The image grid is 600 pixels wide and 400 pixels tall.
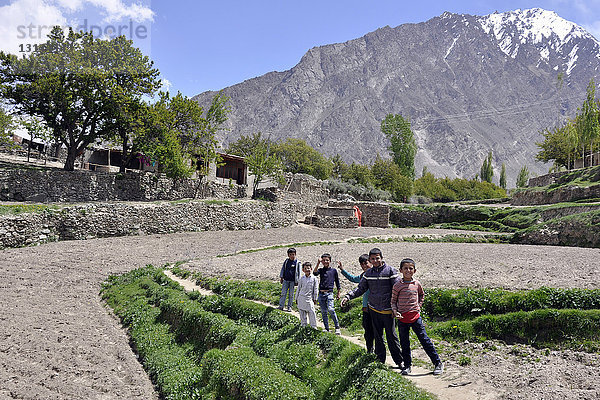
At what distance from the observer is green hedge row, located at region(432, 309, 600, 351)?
882 cm

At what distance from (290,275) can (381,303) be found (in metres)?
4.83

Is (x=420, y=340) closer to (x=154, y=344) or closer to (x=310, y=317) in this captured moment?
(x=310, y=317)

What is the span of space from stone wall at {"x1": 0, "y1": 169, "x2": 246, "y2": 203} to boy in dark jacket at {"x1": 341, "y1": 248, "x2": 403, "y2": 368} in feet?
104

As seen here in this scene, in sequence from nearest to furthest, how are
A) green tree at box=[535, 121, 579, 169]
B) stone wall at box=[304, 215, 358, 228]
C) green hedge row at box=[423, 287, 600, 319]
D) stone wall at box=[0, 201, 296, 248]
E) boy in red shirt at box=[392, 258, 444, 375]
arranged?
boy in red shirt at box=[392, 258, 444, 375] < green hedge row at box=[423, 287, 600, 319] < stone wall at box=[0, 201, 296, 248] < stone wall at box=[304, 215, 358, 228] < green tree at box=[535, 121, 579, 169]

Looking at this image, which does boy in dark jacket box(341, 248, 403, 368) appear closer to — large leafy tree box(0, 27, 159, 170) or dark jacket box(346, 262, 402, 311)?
dark jacket box(346, 262, 402, 311)

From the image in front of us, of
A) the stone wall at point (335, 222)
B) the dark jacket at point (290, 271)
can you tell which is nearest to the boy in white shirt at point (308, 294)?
the dark jacket at point (290, 271)

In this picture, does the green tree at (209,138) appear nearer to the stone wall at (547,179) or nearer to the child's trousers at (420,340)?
the child's trousers at (420,340)

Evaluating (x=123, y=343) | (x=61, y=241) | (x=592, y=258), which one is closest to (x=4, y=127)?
(x=61, y=241)

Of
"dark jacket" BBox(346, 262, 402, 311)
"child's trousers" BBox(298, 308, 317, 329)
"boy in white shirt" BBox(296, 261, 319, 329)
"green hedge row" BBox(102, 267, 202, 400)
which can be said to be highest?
"dark jacket" BBox(346, 262, 402, 311)

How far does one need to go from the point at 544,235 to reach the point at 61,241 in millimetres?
31199

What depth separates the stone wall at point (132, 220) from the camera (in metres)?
24.0

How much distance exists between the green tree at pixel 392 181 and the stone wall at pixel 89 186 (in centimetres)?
3520

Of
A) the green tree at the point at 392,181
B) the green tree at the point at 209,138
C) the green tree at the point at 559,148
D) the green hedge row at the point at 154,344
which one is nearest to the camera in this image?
the green hedge row at the point at 154,344

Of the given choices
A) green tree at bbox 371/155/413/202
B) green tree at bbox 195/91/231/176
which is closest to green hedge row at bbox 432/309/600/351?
green tree at bbox 195/91/231/176
